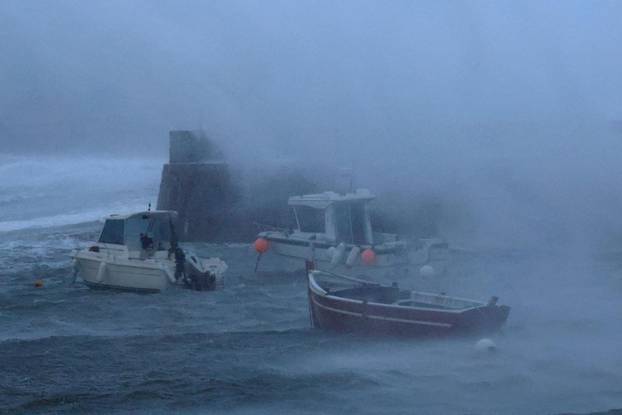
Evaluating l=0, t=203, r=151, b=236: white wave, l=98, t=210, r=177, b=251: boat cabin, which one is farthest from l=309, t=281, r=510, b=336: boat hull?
l=0, t=203, r=151, b=236: white wave

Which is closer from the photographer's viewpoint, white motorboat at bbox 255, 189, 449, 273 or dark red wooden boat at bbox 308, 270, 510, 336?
dark red wooden boat at bbox 308, 270, 510, 336

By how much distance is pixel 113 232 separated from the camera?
17.1 metres

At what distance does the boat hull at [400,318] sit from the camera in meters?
11.6

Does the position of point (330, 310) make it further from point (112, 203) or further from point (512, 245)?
point (112, 203)

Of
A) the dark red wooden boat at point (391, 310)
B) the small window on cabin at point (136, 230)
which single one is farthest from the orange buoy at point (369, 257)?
the small window on cabin at point (136, 230)

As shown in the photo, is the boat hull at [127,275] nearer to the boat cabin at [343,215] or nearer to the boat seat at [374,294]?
the boat cabin at [343,215]

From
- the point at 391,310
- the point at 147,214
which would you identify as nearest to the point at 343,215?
the point at 147,214

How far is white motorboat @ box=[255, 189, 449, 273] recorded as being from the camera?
56.4ft

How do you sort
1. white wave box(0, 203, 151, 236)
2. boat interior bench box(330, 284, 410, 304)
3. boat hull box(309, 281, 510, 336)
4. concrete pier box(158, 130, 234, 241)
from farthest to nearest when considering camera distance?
white wave box(0, 203, 151, 236)
concrete pier box(158, 130, 234, 241)
boat interior bench box(330, 284, 410, 304)
boat hull box(309, 281, 510, 336)

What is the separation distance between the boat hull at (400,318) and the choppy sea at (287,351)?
156mm

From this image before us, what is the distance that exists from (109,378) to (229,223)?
13.2 meters

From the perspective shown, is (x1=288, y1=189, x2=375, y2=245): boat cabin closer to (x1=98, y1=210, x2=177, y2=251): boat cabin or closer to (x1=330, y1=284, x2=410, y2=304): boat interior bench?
(x1=98, y1=210, x2=177, y2=251): boat cabin

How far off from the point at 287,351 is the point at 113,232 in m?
6.36

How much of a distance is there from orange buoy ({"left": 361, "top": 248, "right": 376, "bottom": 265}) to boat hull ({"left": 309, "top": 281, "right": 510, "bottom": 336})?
418cm
